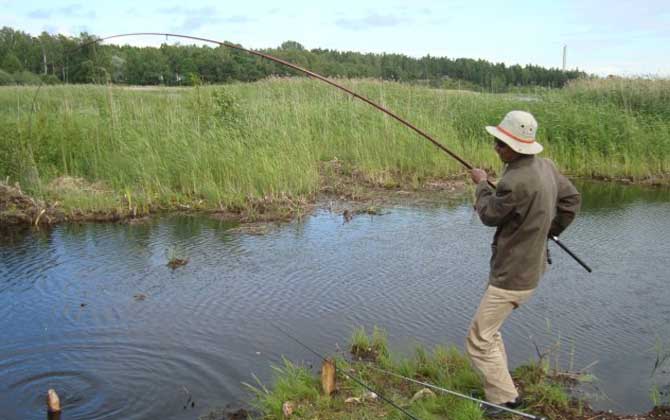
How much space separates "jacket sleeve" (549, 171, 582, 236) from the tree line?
5.24m

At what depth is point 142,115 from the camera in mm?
11430

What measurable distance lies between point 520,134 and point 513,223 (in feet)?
1.55

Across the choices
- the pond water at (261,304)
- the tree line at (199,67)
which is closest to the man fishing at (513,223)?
the pond water at (261,304)

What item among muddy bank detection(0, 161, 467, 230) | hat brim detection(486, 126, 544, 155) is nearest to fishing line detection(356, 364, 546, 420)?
hat brim detection(486, 126, 544, 155)

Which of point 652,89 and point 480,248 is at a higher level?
point 652,89

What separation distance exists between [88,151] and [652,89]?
12.6m

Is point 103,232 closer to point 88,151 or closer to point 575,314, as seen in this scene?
point 88,151

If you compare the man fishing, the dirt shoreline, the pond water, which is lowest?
the pond water

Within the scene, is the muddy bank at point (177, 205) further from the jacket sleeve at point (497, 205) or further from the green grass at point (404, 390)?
the jacket sleeve at point (497, 205)

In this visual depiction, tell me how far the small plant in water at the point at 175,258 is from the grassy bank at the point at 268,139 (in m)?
2.00

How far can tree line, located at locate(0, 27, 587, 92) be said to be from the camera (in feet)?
43.1

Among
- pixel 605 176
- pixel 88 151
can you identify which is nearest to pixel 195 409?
pixel 88 151

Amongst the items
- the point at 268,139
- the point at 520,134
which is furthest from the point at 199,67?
→ the point at 520,134

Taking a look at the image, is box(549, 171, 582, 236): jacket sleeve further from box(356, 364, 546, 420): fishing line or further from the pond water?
the pond water
